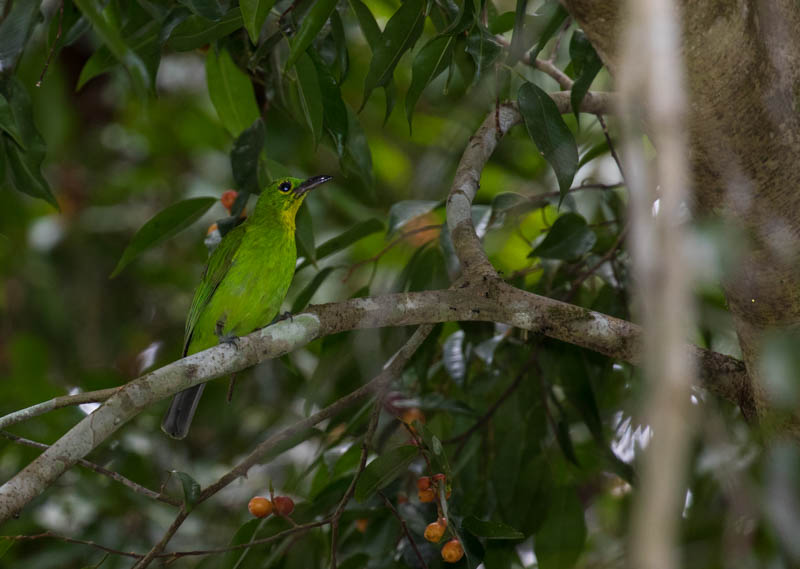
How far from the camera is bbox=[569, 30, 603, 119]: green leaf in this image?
9.37 ft

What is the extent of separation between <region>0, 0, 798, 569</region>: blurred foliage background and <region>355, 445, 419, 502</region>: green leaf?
0.41 feet

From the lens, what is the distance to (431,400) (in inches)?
140

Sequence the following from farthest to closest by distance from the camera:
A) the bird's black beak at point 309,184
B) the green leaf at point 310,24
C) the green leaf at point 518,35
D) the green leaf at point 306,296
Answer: the bird's black beak at point 309,184 → the green leaf at point 306,296 → the green leaf at point 518,35 → the green leaf at point 310,24

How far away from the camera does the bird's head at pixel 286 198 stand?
452 centimetres

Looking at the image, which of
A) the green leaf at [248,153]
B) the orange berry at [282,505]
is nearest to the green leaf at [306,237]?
the green leaf at [248,153]

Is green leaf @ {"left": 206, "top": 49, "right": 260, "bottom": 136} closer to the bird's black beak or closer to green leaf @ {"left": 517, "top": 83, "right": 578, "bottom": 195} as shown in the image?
the bird's black beak

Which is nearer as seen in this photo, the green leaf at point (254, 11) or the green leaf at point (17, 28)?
the green leaf at point (254, 11)

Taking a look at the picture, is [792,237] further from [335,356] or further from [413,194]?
[413,194]

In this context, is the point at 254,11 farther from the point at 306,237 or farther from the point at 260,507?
the point at 260,507

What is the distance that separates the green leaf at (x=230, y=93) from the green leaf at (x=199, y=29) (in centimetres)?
102

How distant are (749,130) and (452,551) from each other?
5.15 feet

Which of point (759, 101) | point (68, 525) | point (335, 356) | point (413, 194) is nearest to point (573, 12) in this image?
point (759, 101)

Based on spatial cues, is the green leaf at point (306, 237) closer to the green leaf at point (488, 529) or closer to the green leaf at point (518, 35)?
the green leaf at point (518, 35)

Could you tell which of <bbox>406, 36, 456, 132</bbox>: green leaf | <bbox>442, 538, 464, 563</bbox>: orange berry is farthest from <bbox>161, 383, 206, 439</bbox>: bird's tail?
<bbox>406, 36, 456, 132</bbox>: green leaf
